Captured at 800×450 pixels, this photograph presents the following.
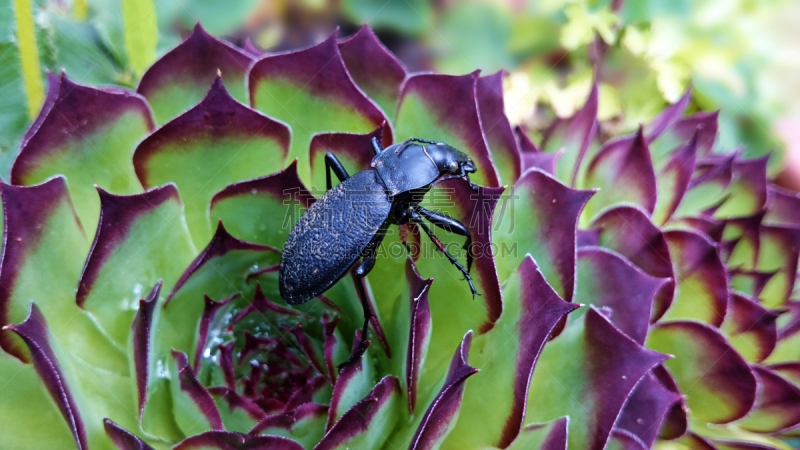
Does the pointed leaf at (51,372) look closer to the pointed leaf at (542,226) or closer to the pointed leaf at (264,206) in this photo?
the pointed leaf at (264,206)

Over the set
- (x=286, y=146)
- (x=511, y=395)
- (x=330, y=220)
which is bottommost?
(x=511, y=395)

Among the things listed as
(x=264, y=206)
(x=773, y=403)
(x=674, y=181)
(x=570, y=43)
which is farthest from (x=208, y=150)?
(x=570, y=43)

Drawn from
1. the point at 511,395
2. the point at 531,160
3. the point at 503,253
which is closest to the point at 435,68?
the point at 531,160

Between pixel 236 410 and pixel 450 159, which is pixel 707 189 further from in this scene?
pixel 236 410

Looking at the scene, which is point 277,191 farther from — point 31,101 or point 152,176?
point 31,101

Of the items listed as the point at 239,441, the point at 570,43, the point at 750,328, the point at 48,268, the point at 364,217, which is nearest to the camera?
the point at 239,441

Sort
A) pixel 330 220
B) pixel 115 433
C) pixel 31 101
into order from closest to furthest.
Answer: pixel 115 433 → pixel 330 220 → pixel 31 101

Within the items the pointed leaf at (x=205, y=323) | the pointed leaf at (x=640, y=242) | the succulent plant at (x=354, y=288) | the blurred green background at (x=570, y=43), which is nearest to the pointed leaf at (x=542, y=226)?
the succulent plant at (x=354, y=288)
